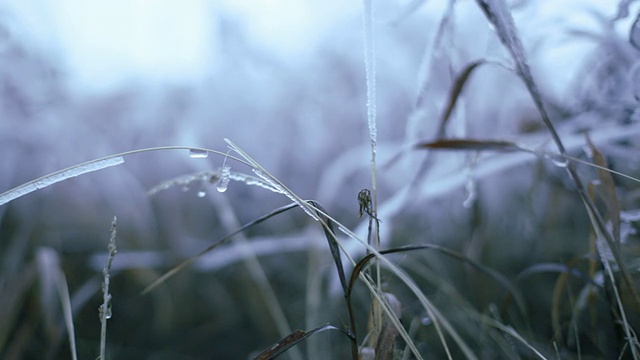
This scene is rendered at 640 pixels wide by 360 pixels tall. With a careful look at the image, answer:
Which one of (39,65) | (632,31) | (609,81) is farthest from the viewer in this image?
(39,65)

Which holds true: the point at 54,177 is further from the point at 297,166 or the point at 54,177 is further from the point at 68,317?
the point at 297,166

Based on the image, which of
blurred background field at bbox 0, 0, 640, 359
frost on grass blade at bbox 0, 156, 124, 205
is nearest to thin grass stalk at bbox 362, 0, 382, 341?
blurred background field at bbox 0, 0, 640, 359

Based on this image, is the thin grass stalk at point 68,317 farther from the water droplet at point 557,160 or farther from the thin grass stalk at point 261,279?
the water droplet at point 557,160

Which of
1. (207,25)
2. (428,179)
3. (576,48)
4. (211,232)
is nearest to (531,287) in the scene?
(428,179)

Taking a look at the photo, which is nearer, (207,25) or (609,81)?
(609,81)

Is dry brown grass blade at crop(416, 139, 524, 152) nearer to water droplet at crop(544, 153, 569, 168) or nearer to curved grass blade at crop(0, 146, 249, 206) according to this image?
water droplet at crop(544, 153, 569, 168)

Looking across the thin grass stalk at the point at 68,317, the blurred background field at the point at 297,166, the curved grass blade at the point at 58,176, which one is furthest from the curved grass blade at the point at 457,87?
the thin grass stalk at the point at 68,317

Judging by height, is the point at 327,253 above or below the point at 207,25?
below

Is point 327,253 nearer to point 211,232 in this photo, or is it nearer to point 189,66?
point 211,232

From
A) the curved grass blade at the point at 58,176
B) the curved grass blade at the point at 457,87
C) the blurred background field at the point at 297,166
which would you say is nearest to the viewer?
the curved grass blade at the point at 58,176
